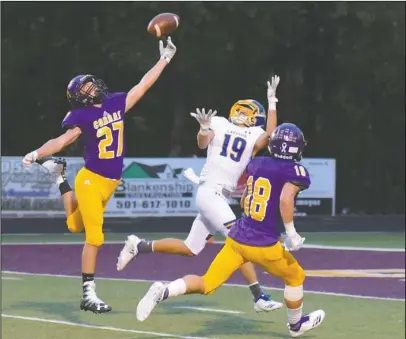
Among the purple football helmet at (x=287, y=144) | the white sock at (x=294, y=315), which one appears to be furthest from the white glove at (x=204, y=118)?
the white sock at (x=294, y=315)

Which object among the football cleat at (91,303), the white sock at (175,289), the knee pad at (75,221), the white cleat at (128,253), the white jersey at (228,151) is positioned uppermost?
the white jersey at (228,151)

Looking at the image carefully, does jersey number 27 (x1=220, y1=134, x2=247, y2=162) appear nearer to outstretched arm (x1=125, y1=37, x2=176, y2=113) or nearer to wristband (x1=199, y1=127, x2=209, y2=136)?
wristband (x1=199, y1=127, x2=209, y2=136)

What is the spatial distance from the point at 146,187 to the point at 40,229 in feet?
9.27

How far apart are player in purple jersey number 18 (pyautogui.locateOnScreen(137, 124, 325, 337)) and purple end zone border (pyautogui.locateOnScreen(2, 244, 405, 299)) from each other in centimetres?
552

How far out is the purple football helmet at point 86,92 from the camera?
1044cm

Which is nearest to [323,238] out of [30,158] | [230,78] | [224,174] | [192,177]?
[230,78]

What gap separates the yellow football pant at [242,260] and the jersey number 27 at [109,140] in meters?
1.36

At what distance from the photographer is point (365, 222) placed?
2852 centimetres

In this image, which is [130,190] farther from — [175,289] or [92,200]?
[175,289]

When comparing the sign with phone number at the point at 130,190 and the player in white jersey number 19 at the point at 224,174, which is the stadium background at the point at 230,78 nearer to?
the sign with phone number at the point at 130,190

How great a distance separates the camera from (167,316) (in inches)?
490

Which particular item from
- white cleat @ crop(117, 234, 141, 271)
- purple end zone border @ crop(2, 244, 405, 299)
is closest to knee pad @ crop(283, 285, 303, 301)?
white cleat @ crop(117, 234, 141, 271)

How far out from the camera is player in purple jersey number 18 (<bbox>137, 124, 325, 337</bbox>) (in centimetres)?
998

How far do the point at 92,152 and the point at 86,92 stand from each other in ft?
1.84
